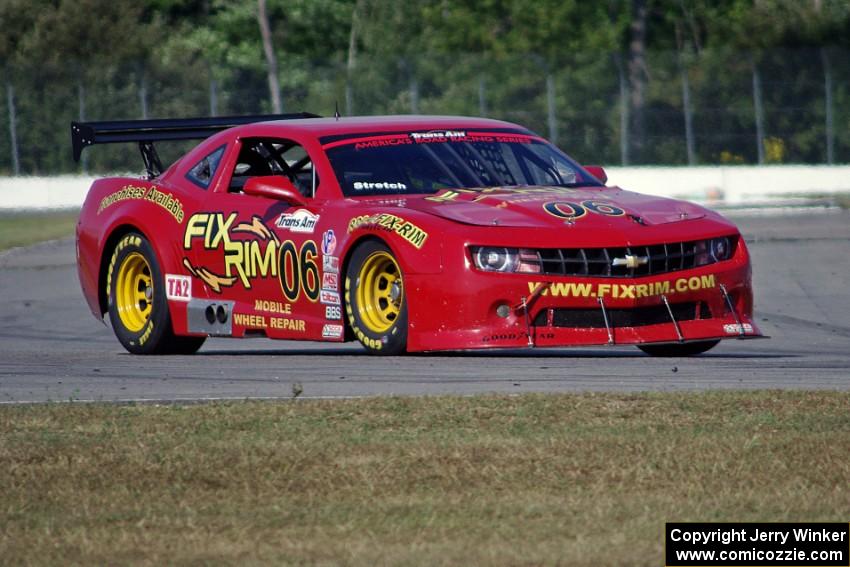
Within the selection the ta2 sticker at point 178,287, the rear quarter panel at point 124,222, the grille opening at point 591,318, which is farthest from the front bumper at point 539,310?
the rear quarter panel at point 124,222

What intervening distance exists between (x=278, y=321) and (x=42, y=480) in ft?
14.3

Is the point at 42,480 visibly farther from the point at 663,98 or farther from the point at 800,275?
the point at 663,98

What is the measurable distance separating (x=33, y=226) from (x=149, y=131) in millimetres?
19286

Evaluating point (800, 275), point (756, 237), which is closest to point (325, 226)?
point (800, 275)

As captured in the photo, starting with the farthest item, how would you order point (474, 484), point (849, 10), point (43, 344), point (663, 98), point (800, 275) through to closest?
point (849, 10) < point (663, 98) < point (800, 275) < point (43, 344) < point (474, 484)

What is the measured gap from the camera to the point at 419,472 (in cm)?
600

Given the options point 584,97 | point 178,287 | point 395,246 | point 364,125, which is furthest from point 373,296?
point 584,97

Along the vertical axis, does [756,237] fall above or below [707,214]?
below

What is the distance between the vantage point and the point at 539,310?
9.23 m

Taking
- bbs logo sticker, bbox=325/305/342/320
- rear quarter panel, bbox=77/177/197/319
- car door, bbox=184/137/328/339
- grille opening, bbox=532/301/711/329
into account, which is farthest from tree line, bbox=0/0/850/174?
grille opening, bbox=532/301/711/329

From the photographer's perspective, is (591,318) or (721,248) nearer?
(591,318)

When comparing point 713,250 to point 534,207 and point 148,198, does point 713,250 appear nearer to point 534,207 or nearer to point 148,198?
point 534,207

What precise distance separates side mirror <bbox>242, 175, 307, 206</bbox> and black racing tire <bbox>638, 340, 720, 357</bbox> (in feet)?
7.03

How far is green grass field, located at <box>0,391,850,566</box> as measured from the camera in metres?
5.03
